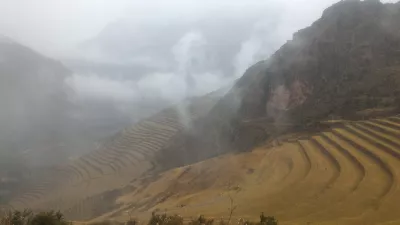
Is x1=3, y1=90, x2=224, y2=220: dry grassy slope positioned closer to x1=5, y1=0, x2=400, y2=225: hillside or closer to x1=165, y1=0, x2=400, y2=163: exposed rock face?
x1=5, y1=0, x2=400, y2=225: hillside

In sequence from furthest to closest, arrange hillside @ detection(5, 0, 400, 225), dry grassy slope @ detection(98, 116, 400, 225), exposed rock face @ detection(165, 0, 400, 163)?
exposed rock face @ detection(165, 0, 400, 163) < hillside @ detection(5, 0, 400, 225) < dry grassy slope @ detection(98, 116, 400, 225)

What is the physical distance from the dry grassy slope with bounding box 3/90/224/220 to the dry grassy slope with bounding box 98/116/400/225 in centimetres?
1815

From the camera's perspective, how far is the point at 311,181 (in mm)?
32344

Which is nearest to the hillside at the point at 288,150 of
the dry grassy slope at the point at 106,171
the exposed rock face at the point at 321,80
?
the exposed rock face at the point at 321,80

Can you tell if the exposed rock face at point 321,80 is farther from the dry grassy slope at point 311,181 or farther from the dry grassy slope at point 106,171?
the dry grassy slope at point 106,171

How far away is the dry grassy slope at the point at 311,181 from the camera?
84.9 feet

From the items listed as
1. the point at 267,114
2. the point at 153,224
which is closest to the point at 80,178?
the point at 267,114

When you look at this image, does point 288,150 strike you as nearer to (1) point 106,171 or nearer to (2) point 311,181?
(2) point 311,181

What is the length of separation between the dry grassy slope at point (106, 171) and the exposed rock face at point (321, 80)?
17.0m

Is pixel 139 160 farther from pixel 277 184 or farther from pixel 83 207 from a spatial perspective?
pixel 277 184

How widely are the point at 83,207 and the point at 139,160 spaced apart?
28227 mm

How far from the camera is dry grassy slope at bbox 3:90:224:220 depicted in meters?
69.1

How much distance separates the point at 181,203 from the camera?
122 ft

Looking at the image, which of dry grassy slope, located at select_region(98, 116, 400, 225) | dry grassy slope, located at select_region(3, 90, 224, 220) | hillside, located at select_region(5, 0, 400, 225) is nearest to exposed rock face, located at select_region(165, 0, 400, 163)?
hillside, located at select_region(5, 0, 400, 225)
